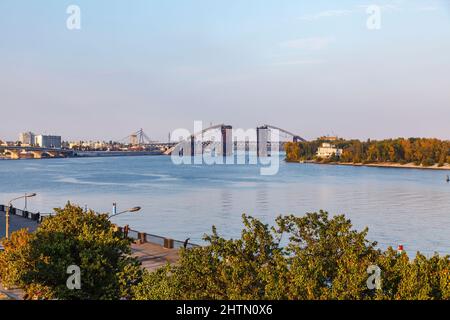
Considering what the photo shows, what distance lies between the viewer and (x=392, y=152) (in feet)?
479

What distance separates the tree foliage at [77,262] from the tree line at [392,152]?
13007 cm

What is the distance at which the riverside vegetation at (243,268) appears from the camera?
9.26 m

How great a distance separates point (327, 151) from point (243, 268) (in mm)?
168984

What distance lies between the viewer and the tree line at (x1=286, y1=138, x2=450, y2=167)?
456 ft

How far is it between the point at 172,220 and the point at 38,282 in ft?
92.1

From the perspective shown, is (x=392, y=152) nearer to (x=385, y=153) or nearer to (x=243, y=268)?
(x=385, y=153)

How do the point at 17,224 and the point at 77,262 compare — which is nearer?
the point at 77,262
